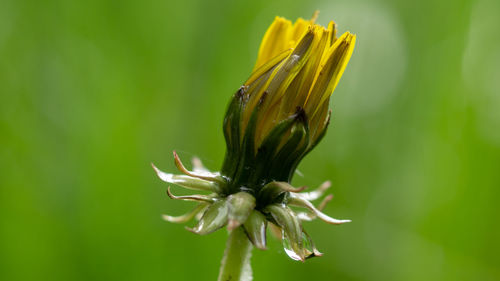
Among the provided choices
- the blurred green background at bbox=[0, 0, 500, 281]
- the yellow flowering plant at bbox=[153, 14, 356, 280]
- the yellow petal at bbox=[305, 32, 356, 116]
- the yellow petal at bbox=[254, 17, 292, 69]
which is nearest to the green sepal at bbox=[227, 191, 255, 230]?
the yellow flowering plant at bbox=[153, 14, 356, 280]

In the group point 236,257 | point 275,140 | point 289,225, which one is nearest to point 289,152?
point 275,140

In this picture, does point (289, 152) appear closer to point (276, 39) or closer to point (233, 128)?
point (233, 128)

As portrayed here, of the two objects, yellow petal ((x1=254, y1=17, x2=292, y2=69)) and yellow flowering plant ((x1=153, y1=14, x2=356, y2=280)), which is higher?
yellow petal ((x1=254, y1=17, x2=292, y2=69))

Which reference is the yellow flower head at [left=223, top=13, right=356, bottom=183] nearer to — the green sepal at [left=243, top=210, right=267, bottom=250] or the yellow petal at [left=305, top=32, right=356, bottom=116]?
the yellow petal at [left=305, top=32, right=356, bottom=116]

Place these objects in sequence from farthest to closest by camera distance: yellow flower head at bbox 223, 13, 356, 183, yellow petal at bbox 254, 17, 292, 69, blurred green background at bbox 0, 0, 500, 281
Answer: blurred green background at bbox 0, 0, 500, 281
yellow petal at bbox 254, 17, 292, 69
yellow flower head at bbox 223, 13, 356, 183

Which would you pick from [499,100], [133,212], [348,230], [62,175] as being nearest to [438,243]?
[348,230]

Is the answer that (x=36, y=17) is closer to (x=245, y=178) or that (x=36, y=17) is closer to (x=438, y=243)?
(x=245, y=178)
